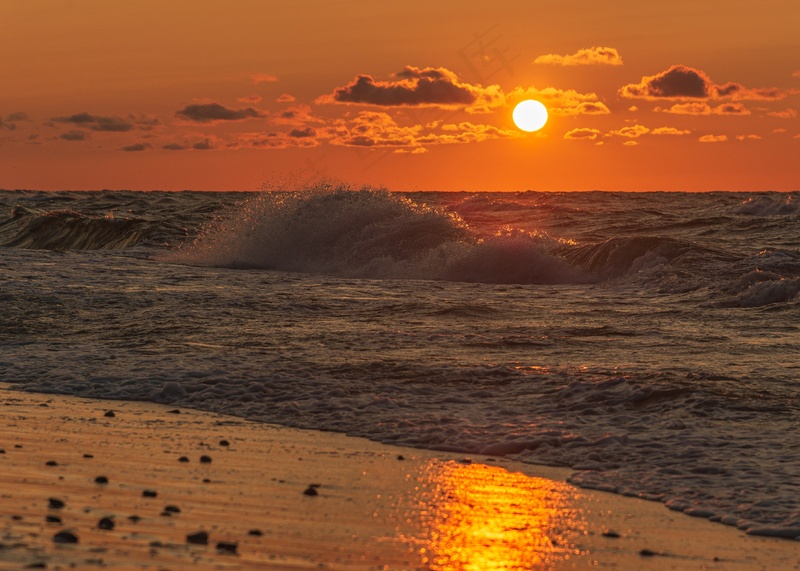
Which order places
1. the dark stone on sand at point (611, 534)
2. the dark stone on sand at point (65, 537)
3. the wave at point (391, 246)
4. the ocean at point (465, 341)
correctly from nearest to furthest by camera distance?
the dark stone on sand at point (65, 537) → the dark stone on sand at point (611, 534) → the ocean at point (465, 341) → the wave at point (391, 246)

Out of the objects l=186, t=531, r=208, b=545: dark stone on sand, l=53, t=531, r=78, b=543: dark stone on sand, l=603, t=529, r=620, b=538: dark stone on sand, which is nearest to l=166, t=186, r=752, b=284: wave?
l=603, t=529, r=620, b=538: dark stone on sand

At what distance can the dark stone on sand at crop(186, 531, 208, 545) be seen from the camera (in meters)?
5.12

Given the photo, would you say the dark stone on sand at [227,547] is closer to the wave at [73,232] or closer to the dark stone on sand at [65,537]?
the dark stone on sand at [65,537]

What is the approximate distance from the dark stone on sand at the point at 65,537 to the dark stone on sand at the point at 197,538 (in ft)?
1.83

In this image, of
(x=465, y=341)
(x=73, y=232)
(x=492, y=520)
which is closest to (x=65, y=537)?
(x=492, y=520)

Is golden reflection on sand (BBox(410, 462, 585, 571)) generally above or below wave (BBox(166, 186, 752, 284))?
below

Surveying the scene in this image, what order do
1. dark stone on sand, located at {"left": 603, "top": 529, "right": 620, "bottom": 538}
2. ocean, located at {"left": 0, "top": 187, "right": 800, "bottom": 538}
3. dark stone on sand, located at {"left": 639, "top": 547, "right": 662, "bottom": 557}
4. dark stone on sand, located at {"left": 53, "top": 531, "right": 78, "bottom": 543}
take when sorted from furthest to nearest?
ocean, located at {"left": 0, "top": 187, "right": 800, "bottom": 538}, dark stone on sand, located at {"left": 603, "top": 529, "right": 620, "bottom": 538}, dark stone on sand, located at {"left": 639, "top": 547, "right": 662, "bottom": 557}, dark stone on sand, located at {"left": 53, "top": 531, "right": 78, "bottom": 543}

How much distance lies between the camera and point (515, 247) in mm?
25203

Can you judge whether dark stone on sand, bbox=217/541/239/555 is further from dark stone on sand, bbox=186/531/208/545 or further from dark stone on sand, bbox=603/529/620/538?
dark stone on sand, bbox=603/529/620/538

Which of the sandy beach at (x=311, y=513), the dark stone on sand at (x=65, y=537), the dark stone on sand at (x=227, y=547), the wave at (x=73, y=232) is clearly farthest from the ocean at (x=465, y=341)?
the wave at (x=73, y=232)

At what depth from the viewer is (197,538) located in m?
5.15

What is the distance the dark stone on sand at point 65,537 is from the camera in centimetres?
500

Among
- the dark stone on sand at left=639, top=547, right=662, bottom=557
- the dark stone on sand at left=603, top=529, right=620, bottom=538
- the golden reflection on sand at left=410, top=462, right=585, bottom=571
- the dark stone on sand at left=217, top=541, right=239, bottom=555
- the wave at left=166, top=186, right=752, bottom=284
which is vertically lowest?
the dark stone on sand at left=639, top=547, right=662, bottom=557

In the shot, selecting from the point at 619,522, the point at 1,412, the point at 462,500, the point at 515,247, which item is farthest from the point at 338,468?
the point at 515,247
